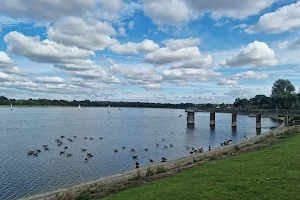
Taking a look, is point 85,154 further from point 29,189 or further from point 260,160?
point 260,160

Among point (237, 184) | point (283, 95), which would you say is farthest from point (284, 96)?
point (237, 184)

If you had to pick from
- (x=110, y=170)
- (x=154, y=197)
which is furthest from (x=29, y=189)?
(x=154, y=197)

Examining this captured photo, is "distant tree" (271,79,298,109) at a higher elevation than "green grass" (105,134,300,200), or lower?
higher

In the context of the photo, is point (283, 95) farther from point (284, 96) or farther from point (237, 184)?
point (237, 184)

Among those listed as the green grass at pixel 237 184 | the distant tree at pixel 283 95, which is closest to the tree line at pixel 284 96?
the distant tree at pixel 283 95

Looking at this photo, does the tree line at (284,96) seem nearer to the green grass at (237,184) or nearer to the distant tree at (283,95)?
the distant tree at (283,95)

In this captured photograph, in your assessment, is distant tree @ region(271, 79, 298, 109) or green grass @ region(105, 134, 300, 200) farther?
distant tree @ region(271, 79, 298, 109)

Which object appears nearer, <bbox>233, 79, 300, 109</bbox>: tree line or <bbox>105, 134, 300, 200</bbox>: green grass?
<bbox>105, 134, 300, 200</bbox>: green grass

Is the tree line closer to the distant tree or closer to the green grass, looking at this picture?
the distant tree

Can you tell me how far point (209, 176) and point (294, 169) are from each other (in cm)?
533

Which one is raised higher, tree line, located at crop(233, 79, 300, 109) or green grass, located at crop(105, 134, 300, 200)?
tree line, located at crop(233, 79, 300, 109)

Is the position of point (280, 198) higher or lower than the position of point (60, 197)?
higher

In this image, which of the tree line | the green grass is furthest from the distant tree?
the green grass

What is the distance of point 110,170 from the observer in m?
37.2
